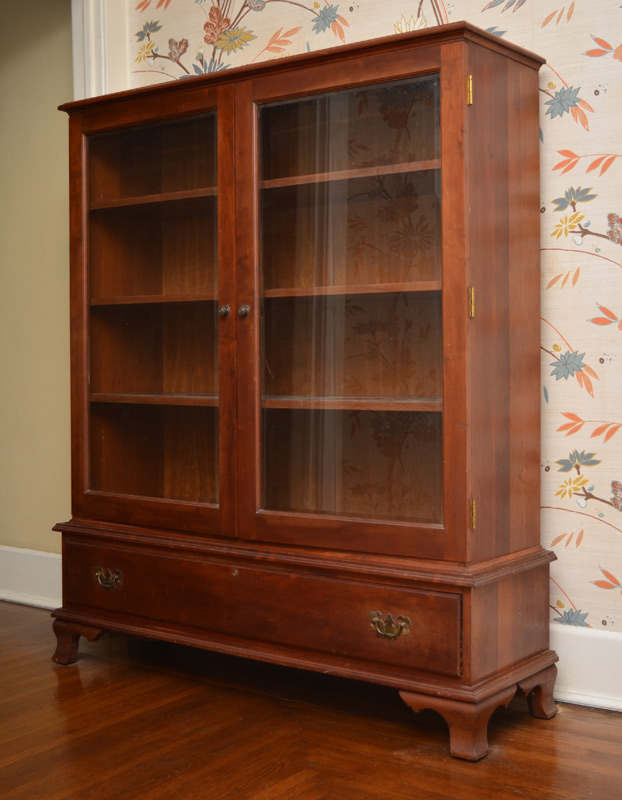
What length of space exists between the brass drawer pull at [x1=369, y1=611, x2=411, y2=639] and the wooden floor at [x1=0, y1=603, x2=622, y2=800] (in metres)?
0.22

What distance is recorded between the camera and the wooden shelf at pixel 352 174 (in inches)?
76.7

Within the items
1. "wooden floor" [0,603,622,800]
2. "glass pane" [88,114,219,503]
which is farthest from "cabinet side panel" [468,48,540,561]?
"glass pane" [88,114,219,503]

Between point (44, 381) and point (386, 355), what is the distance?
164 cm

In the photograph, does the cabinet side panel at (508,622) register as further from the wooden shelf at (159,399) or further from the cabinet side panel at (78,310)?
the cabinet side panel at (78,310)

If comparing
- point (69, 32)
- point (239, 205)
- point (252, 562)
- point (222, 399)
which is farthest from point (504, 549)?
point (69, 32)

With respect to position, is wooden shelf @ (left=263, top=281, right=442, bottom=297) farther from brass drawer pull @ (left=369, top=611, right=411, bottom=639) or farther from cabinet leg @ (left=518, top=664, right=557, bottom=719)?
cabinet leg @ (left=518, top=664, right=557, bottom=719)

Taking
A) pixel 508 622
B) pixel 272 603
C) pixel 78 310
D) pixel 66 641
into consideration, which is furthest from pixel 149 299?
pixel 508 622

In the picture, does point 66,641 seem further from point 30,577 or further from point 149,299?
point 149,299

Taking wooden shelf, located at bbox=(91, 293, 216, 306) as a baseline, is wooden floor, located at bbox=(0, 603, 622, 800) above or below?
below

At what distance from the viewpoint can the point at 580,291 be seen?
7.16 ft

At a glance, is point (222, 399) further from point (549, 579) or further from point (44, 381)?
point (44, 381)

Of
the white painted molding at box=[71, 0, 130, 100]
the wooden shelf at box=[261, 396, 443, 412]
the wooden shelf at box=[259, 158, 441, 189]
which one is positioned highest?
the white painted molding at box=[71, 0, 130, 100]

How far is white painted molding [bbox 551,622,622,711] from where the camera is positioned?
2.14 m

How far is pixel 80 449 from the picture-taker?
2508 millimetres
